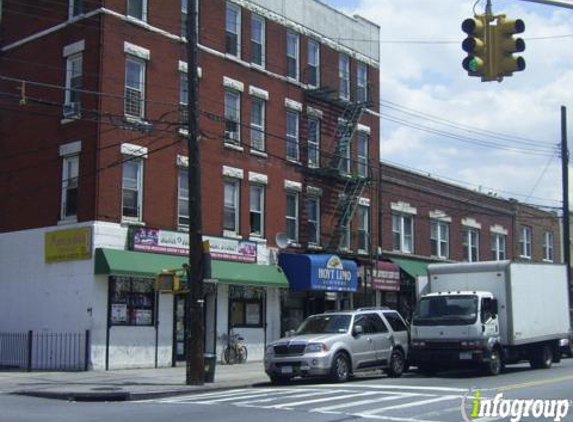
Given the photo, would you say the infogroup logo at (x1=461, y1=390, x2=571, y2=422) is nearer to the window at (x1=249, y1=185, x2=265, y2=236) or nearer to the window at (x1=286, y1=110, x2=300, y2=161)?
the window at (x1=249, y1=185, x2=265, y2=236)

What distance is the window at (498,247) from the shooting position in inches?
1793

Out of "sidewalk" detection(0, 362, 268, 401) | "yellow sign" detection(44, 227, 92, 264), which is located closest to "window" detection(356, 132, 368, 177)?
"sidewalk" detection(0, 362, 268, 401)

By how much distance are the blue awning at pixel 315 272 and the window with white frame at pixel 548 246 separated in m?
23.5

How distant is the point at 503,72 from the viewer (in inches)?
484

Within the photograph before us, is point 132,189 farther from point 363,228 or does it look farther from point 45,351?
point 363,228

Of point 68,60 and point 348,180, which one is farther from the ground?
point 68,60

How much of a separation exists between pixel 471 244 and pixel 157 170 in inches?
894

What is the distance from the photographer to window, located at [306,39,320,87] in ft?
109

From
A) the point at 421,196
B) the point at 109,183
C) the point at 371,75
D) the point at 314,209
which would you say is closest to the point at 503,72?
the point at 109,183

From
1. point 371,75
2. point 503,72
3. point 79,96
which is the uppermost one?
point 371,75

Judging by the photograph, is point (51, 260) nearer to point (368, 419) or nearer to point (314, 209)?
point (314, 209)

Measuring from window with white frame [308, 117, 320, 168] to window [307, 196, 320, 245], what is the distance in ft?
4.79

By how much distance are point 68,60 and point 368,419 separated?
57.6 ft

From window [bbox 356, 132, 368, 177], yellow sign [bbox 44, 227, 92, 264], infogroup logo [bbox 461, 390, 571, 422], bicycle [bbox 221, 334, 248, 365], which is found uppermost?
window [bbox 356, 132, 368, 177]
